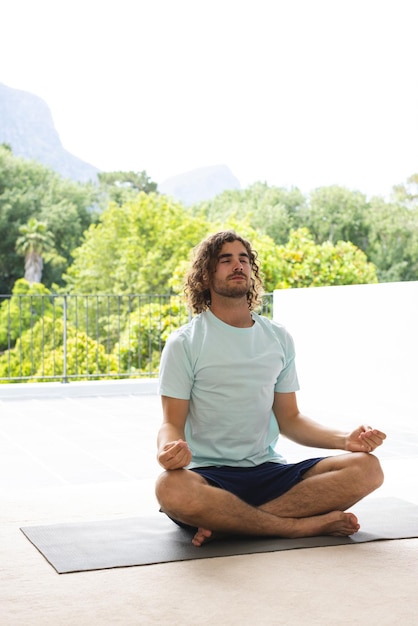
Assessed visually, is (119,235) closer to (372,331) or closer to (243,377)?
(372,331)

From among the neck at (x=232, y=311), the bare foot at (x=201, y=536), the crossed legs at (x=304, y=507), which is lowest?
the bare foot at (x=201, y=536)

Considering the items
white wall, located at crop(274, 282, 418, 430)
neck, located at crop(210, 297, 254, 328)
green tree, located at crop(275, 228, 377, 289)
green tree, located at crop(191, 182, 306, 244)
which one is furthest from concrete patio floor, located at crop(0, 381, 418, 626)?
green tree, located at crop(191, 182, 306, 244)

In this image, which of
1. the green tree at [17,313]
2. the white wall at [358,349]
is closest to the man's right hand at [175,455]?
the white wall at [358,349]

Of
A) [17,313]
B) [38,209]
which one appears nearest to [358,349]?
[17,313]

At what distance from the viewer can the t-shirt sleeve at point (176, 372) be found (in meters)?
2.61

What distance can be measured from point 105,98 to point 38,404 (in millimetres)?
29356

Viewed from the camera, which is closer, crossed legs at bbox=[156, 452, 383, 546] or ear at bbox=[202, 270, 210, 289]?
crossed legs at bbox=[156, 452, 383, 546]

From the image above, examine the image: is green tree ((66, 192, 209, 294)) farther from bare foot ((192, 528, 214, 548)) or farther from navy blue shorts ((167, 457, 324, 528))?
bare foot ((192, 528, 214, 548))

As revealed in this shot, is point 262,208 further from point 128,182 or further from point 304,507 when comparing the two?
point 304,507

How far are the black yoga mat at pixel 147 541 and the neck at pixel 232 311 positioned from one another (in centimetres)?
63

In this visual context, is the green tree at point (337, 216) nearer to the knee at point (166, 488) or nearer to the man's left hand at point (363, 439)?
the man's left hand at point (363, 439)

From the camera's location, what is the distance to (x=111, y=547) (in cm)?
250

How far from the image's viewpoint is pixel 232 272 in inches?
107

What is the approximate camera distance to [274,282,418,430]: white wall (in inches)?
216
